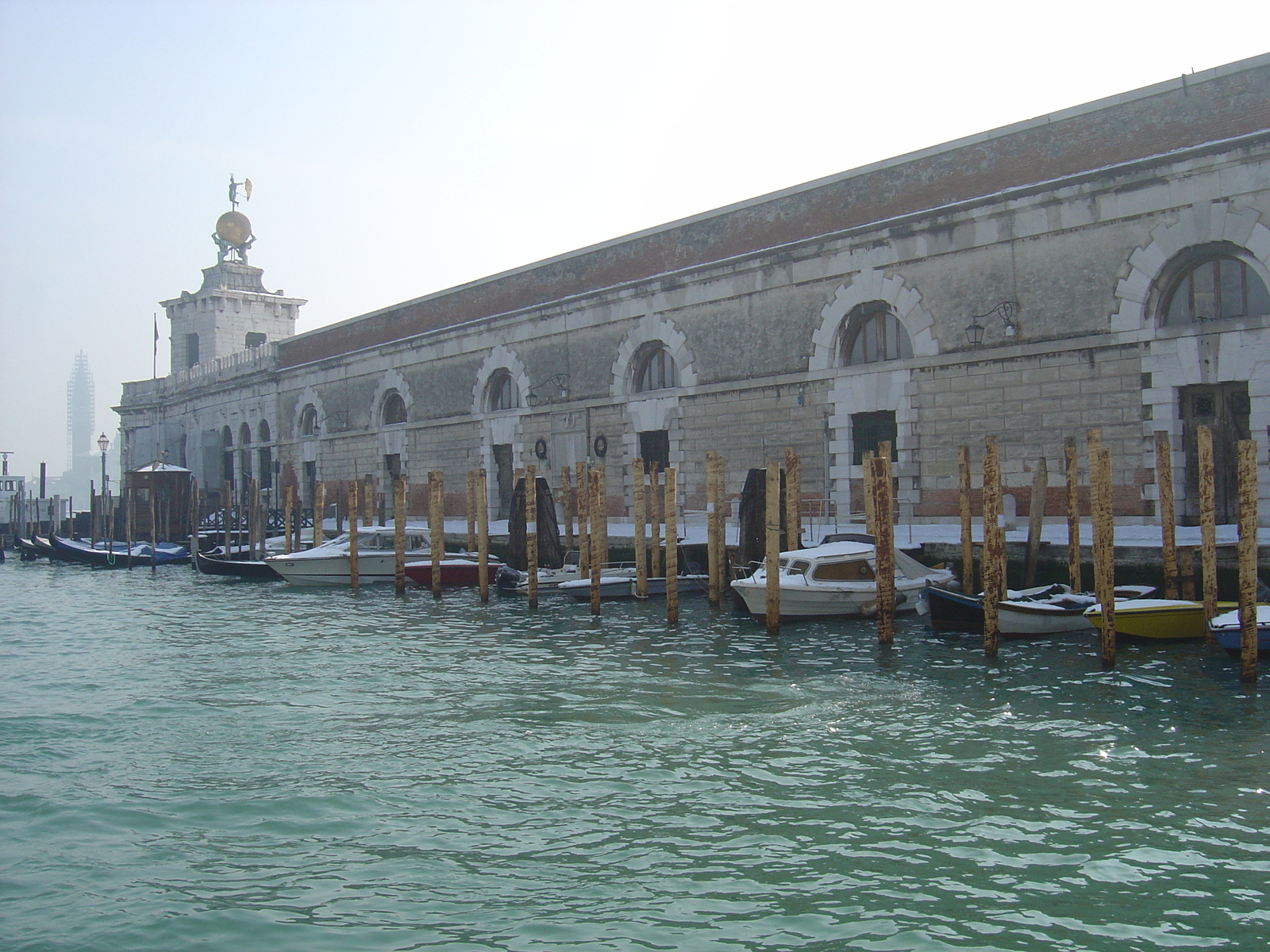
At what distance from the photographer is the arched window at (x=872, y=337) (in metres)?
18.4

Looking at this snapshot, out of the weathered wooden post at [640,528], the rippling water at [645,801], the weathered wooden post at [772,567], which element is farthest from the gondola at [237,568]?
the weathered wooden post at [772,567]

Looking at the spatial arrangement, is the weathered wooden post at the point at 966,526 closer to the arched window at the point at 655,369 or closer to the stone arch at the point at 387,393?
the arched window at the point at 655,369

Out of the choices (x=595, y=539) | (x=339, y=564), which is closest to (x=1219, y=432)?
(x=595, y=539)

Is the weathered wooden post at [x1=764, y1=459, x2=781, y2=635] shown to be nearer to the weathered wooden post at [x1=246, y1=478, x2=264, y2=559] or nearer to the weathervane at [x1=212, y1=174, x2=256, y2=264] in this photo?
the weathered wooden post at [x1=246, y1=478, x2=264, y2=559]

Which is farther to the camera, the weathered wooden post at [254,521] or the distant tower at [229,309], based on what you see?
the distant tower at [229,309]

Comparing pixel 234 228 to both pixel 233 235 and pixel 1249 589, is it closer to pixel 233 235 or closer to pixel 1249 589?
pixel 233 235

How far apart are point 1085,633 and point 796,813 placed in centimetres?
795

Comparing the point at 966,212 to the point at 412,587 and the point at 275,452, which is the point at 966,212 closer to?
the point at 412,587

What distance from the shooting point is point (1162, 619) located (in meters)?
12.1

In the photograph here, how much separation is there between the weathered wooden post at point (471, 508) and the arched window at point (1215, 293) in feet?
38.6

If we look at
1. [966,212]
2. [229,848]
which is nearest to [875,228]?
[966,212]

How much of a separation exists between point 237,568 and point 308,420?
12426 mm

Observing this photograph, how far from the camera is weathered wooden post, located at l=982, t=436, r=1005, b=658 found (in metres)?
11.5

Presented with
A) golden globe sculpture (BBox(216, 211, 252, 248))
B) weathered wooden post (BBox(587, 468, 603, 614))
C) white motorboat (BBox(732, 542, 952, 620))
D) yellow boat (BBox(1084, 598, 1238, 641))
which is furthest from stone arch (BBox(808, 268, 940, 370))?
golden globe sculpture (BBox(216, 211, 252, 248))
